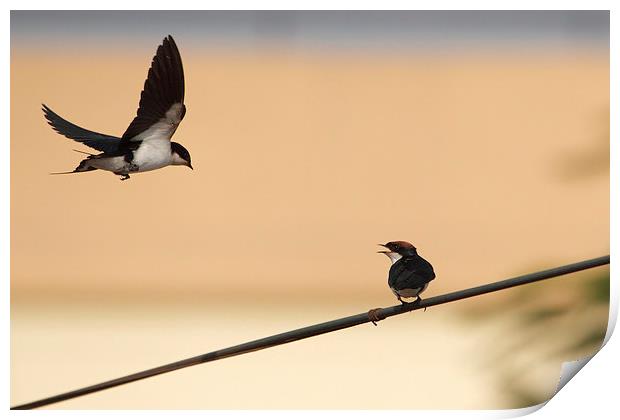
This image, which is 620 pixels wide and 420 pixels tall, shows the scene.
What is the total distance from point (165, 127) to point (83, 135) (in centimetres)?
16

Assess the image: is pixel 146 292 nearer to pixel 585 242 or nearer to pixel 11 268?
pixel 11 268

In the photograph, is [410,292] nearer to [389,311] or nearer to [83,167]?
[389,311]

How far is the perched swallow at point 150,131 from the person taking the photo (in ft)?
4.43

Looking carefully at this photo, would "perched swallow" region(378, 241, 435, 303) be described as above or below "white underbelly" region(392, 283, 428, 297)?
above

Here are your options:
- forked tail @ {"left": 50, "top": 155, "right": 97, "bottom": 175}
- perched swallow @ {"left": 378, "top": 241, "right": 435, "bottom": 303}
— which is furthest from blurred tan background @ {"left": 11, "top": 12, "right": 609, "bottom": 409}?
perched swallow @ {"left": 378, "top": 241, "right": 435, "bottom": 303}

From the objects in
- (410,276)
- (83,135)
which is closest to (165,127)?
(83,135)

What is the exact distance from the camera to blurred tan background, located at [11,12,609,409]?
155 centimetres

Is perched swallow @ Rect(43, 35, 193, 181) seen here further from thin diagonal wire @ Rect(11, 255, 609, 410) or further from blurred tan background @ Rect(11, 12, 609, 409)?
thin diagonal wire @ Rect(11, 255, 609, 410)

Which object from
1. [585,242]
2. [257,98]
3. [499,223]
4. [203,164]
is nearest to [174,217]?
[203,164]

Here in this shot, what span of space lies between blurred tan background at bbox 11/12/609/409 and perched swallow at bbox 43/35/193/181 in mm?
55

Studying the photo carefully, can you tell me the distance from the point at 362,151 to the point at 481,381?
416mm

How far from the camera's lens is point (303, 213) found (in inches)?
62.2

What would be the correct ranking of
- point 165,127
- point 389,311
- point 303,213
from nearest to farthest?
point 389,311 < point 165,127 < point 303,213

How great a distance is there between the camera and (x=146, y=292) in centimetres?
156
